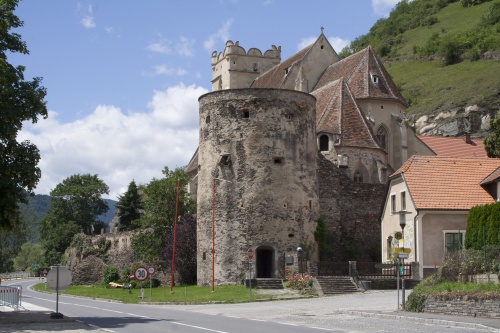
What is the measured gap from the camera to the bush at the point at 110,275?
6569 cm

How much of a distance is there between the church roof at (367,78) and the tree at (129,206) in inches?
1169

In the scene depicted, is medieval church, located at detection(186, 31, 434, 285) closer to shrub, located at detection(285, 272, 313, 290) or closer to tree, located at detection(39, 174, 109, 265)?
shrub, located at detection(285, 272, 313, 290)

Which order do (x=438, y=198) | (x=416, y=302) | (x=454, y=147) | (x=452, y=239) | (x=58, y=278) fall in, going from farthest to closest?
(x=454, y=147)
(x=438, y=198)
(x=452, y=239)
(x=416, y=302)
(x=58, y=278)

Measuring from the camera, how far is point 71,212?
323 ft

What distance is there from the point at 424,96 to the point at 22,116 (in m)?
96.0

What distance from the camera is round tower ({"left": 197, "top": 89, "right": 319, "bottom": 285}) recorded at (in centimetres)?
4591

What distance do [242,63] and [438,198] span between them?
49879 millimetres

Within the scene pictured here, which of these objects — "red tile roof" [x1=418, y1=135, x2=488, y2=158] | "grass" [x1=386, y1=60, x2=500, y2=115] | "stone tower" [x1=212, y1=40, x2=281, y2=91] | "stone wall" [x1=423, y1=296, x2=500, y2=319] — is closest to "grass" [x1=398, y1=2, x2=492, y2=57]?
"grass" [x1=386, y1=60, x2=500, y2=115]

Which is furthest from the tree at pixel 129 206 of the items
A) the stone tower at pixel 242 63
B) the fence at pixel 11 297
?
the fence at pixel 11 297

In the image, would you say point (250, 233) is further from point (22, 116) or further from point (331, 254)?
point (22, 116)

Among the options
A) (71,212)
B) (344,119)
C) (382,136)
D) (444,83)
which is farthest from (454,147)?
(71,212)

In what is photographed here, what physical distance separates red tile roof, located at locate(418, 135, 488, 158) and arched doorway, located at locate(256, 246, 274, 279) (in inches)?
1167

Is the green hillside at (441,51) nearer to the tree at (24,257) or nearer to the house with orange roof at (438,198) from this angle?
the house with orange roof at (438,198)

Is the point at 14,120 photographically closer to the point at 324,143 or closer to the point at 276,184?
the point at 276,184
